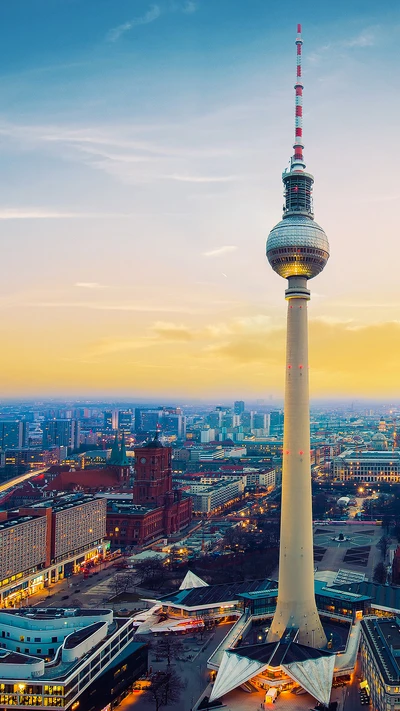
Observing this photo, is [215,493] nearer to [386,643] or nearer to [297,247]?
[297,247]

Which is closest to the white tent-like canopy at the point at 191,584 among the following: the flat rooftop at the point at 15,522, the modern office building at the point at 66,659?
the modern office building at the point at 66,659

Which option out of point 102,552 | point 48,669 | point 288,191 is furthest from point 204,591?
point 288,191

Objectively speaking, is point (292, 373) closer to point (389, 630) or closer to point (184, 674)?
point (389, 630)

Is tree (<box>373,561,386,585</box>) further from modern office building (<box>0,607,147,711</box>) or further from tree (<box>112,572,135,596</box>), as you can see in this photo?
modern office building (<box>0,607,147,711</box>)

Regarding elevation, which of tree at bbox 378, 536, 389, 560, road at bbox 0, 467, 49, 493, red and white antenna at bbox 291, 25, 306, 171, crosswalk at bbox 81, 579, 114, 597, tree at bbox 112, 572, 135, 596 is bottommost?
crosswalk at bbox 81, 579, 114, 597

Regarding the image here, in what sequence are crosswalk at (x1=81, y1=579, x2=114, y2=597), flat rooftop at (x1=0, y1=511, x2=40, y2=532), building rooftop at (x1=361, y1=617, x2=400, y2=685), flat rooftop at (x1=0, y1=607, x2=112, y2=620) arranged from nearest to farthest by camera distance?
1. building rooftop at (x1=361, y1=617, x2=400, y2=685)
2. flat rooftop at (x1=0, y1=607, x2=112, y2=620)
3. crosswalk at (x1=81, y1=579, x2=114, y2=597)
4. flat rooftop at (x1=0, y1=511, x2=40, y2=532)

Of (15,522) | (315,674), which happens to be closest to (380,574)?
(315,674)

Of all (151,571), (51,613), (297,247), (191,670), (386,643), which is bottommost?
(191,670)

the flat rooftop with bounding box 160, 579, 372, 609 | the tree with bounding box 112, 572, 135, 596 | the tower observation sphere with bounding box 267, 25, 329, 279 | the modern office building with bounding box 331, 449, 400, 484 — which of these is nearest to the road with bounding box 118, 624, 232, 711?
the flat rooftop with bounding box 160, 579, 372, 609
